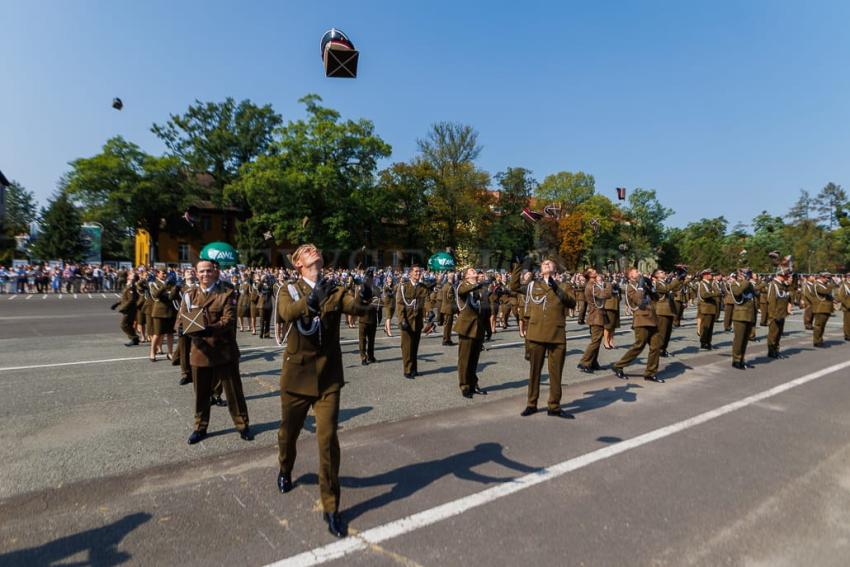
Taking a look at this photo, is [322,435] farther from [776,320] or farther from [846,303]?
[846,303]

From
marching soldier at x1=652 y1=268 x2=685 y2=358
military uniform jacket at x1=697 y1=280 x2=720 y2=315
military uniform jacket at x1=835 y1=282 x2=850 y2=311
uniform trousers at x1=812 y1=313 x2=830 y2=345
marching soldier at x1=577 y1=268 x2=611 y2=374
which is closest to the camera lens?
marching soldier at x1=577 y1=268 x2=611 y2=374

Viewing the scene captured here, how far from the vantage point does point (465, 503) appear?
3.76 meters

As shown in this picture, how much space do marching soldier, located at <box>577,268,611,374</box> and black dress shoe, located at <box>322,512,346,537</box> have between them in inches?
271

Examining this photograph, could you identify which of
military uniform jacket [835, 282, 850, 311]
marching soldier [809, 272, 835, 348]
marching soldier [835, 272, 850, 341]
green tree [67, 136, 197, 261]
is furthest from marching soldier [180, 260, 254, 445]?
green tree [67, 136, 197, 261]

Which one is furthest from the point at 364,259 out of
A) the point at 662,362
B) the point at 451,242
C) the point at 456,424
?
the point at 456,424

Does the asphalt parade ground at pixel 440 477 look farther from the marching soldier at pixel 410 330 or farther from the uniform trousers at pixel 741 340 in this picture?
the uniform trousers at pixel 741 340

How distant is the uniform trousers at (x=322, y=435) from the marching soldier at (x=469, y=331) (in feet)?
12.2

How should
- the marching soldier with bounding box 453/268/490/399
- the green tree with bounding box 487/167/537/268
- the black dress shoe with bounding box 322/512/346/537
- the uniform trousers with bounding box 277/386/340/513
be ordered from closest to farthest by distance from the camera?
the black dress shoe with bounding box 322/512/346/537 → the uniform trousers with bounding box 277/386/340/513 → the marching soldier with bounding box 453/268/490/399 → the green tree with bounding box 487/167/537/268

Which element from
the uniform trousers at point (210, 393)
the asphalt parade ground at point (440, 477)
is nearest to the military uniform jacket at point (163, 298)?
the asphalt parade ground at point (440, 477)

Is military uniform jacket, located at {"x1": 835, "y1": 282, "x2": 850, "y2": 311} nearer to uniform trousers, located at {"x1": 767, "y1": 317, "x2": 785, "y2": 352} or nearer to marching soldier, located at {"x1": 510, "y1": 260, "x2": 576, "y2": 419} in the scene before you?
uniform trousers, located at {"x1": 767, "y1": 317, "x2": 785, "y2": 352}

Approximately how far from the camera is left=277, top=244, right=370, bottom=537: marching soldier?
11.4 ft

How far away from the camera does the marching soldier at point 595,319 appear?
937cm

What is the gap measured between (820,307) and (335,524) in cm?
1555

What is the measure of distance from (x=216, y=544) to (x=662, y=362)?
9.77 metres
